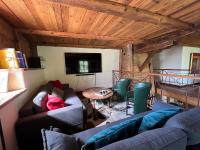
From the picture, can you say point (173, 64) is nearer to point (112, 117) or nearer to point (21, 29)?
point (112, 117)

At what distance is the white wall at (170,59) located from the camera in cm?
524

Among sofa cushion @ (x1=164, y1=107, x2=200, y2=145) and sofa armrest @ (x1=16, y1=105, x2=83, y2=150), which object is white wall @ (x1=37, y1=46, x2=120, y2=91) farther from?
sofa cushion @ (x1=164, y1=107, x2=200, y2=145)

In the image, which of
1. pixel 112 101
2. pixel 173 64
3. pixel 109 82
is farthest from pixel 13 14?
pixel 173 64

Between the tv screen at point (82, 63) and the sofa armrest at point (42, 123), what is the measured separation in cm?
296

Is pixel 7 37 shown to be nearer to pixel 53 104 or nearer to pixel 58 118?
pixel 53 104

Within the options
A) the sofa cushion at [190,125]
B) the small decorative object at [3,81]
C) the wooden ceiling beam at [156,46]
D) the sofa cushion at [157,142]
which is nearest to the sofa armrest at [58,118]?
the small decorative object at [3,81]

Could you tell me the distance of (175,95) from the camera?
12.8 feet

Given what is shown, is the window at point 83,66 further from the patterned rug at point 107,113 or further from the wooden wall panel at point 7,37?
the wooden wall panel at point 7,37

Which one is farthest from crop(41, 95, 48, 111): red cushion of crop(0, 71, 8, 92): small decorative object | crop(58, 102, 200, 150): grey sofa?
crop(58, 102, 200, 150): grey sofa

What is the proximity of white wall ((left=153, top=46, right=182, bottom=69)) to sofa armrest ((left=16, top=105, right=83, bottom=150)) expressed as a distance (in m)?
5.46

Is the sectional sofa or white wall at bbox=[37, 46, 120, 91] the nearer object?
the sectional sofa

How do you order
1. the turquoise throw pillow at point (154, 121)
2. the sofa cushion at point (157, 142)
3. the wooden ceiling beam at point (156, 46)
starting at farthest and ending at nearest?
the wooden ceiling beam at point (156, 46), the turquoise throw pillow at point (154, 121), the sofa cushion at point (157, 142)

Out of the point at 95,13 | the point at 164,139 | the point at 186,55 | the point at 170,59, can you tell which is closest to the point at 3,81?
the point at 95,13

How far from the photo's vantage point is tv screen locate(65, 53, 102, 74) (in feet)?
14.8
